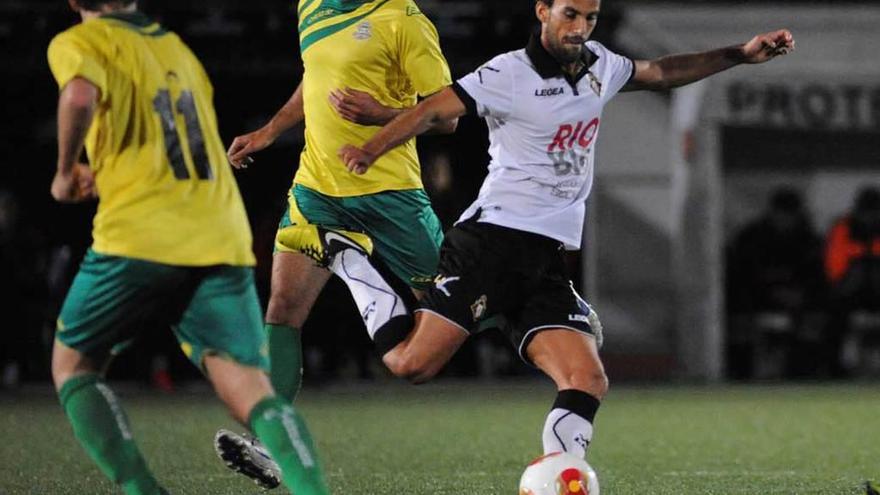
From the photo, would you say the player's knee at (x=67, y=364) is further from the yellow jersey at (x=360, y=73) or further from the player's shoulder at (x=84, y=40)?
the yellow jersey at (x=360, y=73)

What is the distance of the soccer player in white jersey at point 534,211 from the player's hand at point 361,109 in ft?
0.68

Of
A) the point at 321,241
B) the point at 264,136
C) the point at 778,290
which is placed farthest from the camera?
the point at 778,290

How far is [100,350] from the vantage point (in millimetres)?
5160

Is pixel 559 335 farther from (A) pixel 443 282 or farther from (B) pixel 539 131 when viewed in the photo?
(B) pixel 539 131

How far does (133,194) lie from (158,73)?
39 centimetres

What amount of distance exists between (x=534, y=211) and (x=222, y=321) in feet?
5.18

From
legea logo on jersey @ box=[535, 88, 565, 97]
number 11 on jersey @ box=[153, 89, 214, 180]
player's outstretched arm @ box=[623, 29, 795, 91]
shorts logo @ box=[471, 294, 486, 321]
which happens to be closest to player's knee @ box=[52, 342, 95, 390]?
number 11 on jersey @ box=[153, 89, 214, 180]

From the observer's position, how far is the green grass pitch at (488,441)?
7.24 m

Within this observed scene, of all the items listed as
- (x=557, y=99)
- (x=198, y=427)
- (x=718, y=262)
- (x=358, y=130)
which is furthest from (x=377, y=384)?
(x=557, y=99)

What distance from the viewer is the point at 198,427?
10477mm

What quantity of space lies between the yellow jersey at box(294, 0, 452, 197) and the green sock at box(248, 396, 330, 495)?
217 centimetres

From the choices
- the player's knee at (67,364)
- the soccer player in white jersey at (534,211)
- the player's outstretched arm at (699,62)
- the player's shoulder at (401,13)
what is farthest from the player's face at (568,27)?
the player's knee at (67,364)

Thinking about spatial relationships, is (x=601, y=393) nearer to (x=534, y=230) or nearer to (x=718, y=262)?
(x=534, y=230)

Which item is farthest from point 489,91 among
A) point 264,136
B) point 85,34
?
Result: point 85,34
